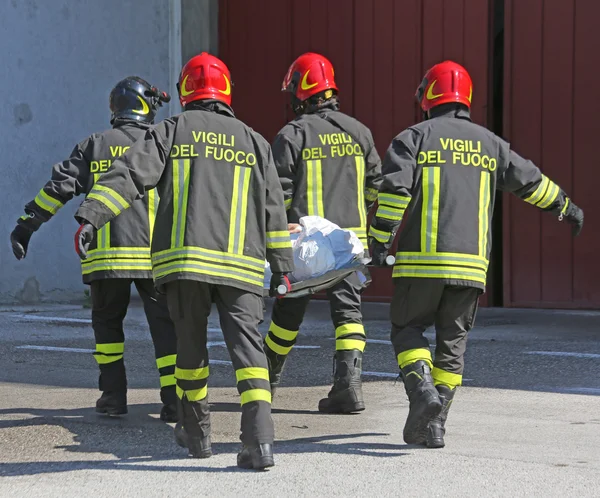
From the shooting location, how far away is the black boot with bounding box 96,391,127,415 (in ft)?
21.4

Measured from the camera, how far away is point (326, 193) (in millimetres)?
6816

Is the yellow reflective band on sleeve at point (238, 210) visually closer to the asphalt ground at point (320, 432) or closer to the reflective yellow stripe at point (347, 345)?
the asphalt ground at point (320, 432)

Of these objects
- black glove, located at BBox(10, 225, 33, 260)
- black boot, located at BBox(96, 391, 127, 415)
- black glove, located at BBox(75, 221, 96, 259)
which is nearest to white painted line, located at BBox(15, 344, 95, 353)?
black boot, located at BBox(96, 391, 127, 415)

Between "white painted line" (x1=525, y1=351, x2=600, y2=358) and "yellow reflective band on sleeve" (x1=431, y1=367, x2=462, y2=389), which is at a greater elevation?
"yellow reflective band on sleeve" (x1=431, y1=367, x2=462, y2=389)

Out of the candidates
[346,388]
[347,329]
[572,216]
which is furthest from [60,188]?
[572,216]

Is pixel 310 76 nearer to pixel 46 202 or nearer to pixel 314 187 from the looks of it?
pixel 314 187

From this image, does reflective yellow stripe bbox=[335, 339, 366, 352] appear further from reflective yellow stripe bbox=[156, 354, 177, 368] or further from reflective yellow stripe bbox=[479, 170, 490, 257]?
reflective yellow stripe bbox=[479, 170, 490, 257]

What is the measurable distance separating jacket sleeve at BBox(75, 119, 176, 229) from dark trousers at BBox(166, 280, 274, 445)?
0.46m

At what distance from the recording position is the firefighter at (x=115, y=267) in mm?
6488

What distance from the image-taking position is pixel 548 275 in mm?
12680

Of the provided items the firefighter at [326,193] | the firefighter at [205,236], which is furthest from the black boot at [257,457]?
the firefighter at [326,193]

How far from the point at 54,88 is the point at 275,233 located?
28.7ft

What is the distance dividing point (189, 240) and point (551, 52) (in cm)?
828

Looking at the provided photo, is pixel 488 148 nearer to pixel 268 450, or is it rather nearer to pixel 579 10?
pixel 268 450
